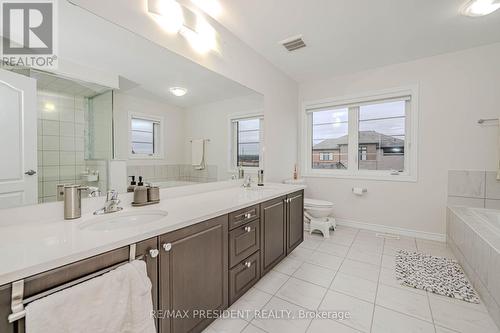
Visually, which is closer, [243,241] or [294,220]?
[243,241]

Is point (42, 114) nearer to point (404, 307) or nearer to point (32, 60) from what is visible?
point (32, 60)

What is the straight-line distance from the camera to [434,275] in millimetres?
1989

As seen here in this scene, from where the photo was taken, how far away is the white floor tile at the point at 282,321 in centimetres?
140

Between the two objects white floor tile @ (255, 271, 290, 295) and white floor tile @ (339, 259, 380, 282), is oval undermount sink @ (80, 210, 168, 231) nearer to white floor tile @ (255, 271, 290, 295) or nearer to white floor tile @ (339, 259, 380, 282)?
white floor tile @ (255, 271, 290, 295)

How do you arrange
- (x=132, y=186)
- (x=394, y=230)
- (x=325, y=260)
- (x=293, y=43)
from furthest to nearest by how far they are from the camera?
(x=394, y=230) → (x=293, y=43) → (x=325, y=260) → (x=132, y=186)

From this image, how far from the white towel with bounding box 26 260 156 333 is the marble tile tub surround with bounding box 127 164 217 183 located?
0.85 metres

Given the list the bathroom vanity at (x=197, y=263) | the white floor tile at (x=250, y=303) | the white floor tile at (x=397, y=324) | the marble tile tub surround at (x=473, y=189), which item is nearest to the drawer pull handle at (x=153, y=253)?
the bathroom vanity at (x=197, y=263)

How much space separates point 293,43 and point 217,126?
1387 mm

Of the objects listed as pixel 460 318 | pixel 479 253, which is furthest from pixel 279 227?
pixel 479 253

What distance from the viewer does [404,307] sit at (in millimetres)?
1591

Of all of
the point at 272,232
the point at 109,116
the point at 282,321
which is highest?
the point at 109,116

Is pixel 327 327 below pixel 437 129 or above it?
below

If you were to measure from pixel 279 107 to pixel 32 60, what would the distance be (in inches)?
102

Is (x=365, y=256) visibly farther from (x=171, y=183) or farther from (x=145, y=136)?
(x=145, y=136)
